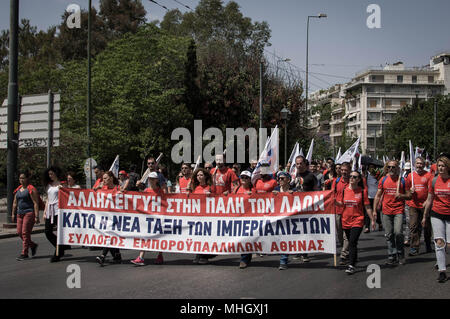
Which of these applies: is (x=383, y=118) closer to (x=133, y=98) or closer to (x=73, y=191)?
(x=133, y=98)

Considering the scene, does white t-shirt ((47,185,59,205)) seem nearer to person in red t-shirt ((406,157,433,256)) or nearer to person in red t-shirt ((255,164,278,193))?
person in red t-shirt ((255,164,278,193))

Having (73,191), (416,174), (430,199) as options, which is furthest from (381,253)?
(73,191)

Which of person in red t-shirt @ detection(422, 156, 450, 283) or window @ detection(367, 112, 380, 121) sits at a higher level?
window @ detection(367, 112, 380, 121)

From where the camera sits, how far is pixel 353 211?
816cm

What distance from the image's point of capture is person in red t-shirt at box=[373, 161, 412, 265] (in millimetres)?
8648

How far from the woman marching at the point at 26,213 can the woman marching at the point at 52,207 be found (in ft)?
1.31

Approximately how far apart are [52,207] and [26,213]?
2.31 feet

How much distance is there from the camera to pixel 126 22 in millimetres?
46938

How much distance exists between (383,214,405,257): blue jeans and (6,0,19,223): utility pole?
10.7 m

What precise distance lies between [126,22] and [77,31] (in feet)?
15.0

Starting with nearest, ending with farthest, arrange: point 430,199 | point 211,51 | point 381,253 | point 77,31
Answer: point 430,199 → point 381,253 → point 211,51 → point 77,31

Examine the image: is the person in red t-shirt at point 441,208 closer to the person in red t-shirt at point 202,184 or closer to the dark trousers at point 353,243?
the dark trousers at point 353,243

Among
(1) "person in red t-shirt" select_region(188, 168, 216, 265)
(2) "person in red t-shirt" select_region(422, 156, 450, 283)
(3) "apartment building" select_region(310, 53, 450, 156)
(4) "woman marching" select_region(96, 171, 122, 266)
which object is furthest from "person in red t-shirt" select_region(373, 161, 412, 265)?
(3) "apartment building" select_region(310, 53, 450, 156)

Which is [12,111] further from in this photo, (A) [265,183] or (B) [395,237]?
(B) [395,237]
